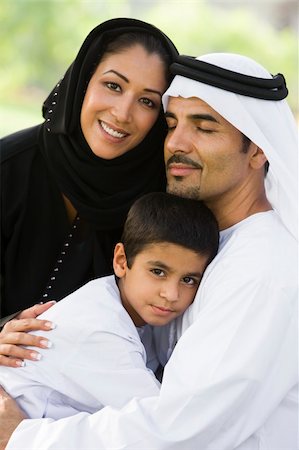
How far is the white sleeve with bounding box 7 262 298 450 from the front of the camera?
275 cm

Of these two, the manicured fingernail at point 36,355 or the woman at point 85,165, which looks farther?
the woman at point 85,165

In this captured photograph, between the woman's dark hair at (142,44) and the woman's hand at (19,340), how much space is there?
1290 mm

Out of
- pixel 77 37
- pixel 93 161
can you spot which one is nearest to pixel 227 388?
pixel 93 161

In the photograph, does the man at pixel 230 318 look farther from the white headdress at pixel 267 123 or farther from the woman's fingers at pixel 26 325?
the woman's fingers at pixel 26 325

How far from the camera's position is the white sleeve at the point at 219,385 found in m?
2.75

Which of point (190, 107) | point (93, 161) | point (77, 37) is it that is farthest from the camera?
point (77, 37)

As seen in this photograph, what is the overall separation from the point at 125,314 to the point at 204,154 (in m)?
0.72

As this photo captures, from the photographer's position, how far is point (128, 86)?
12.0 feet

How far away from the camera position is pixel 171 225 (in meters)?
3.17

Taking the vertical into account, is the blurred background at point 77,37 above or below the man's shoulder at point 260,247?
above

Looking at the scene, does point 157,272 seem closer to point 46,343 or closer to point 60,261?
point 46,343

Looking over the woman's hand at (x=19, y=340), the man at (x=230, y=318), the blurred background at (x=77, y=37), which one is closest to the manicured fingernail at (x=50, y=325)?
the woman's hand at (x=19, y=340)

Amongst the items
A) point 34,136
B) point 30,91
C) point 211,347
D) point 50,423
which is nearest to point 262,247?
point 211,347

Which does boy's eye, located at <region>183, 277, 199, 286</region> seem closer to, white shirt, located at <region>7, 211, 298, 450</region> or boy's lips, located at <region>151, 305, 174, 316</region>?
boy's lips, located at <region>151, 305, 174, 316</region>
